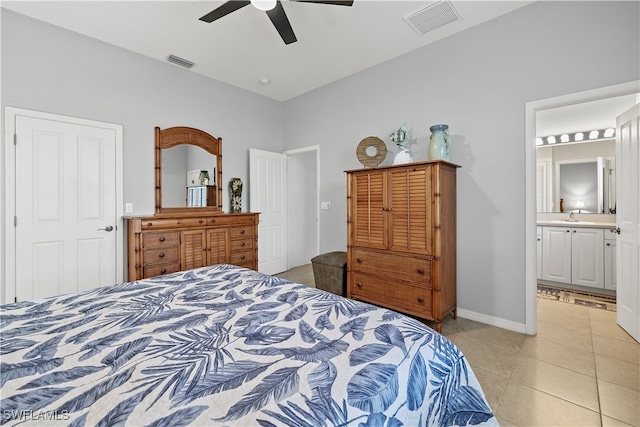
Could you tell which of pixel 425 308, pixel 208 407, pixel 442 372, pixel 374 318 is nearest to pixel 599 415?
pixel 425 308

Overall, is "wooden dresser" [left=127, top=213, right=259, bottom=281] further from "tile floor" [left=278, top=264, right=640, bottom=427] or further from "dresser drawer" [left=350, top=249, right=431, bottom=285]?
"tile floor" [left=278, top=264, right=640, bottom=427]

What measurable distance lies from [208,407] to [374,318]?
30.4 inches

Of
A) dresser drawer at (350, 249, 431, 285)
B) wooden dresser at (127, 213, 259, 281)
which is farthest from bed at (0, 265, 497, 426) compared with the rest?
wooden dresser at (127, 213, 259, 281)

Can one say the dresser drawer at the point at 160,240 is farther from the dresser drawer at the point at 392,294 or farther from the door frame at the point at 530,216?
the door frame at the point at 530,216

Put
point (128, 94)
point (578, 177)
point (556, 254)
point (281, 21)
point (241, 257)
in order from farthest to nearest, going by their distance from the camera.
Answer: point (578, 177) → point (556, 254) → point (241, 257) → point (128, 94) → point (281, 21)

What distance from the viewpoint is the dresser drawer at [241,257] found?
13.0 feet

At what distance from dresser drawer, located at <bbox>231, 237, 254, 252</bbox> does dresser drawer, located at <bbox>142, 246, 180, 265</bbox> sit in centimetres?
74

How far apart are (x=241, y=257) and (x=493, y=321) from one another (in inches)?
123

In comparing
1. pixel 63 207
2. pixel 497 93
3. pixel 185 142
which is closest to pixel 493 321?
pixel 497 93

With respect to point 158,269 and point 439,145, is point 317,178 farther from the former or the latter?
point 158,269

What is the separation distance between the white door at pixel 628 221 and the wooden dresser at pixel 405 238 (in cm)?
144

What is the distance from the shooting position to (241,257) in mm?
4062

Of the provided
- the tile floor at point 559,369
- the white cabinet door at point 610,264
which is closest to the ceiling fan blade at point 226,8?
the tile floor at point 559,369

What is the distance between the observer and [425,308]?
9.14 ft
